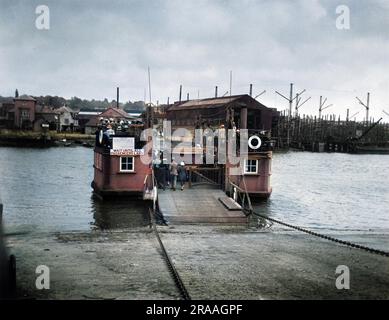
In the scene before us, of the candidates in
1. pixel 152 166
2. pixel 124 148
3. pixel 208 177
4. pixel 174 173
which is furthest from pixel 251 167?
pixel 124 148

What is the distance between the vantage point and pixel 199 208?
2070 cm

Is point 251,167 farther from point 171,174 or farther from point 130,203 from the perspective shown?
point 130,203

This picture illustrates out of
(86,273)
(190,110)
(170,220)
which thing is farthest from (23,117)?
(86,273)

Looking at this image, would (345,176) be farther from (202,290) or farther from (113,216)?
(202,290)

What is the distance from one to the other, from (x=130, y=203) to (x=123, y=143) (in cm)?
369

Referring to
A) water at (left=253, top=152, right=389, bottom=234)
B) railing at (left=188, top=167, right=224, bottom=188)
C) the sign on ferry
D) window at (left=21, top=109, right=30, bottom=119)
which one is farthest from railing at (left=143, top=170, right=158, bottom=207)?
window at (left=21, top=109, right=30, bottom=119)

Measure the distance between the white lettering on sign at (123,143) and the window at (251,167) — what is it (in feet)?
23.3

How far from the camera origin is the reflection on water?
23.7m

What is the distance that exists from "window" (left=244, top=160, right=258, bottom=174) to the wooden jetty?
4.23m

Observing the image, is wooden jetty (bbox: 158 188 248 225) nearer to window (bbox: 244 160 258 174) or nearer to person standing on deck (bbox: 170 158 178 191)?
person standing on deck (bbox: 170 158 178 191)

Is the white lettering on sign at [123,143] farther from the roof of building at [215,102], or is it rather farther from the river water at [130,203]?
the roof of building at [215,102]

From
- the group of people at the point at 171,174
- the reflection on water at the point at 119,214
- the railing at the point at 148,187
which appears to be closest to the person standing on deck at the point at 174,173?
the group of people at the point at 171,174

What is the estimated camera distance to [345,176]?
54.6 meters

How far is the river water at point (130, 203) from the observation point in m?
24.6
